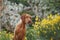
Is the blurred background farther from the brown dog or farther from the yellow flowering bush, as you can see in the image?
the brown dog

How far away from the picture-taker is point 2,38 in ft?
27.4

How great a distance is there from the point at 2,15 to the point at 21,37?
12.5ft

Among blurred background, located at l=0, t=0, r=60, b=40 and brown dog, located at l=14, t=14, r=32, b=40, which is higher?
brown dog, located at l=14, t=14, r=32, b=40

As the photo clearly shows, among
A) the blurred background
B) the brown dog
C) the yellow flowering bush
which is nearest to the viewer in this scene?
the brown dog

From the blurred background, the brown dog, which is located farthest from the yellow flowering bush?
the brown dog

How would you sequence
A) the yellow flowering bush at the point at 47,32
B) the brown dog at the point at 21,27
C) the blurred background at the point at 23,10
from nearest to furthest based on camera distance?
the brown dog at the point at 21,27 → the yellow flowering bush at the point at 47,32 → the blurred background at the point at 23,10

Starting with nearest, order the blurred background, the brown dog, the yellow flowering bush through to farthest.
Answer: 1. the brown dog
2. the yellow flowering bush
3. the blurred background

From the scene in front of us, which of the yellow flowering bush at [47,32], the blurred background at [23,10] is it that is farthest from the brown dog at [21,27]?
the blurred background at [23,10]

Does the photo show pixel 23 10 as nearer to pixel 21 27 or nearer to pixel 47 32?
pixel 47 32

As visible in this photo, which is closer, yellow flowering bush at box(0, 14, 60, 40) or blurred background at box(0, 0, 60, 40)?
yellow flowering bush at box(0, 14, 60, 40)

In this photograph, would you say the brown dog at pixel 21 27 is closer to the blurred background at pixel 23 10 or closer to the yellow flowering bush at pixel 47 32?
the yellow flowering bush at pixel 47 32

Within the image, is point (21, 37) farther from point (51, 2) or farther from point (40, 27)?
point (51, 2)

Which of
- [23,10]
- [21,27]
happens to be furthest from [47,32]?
[23,10]

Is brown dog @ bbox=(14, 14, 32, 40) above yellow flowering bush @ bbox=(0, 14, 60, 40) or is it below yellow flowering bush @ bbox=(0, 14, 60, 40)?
above
